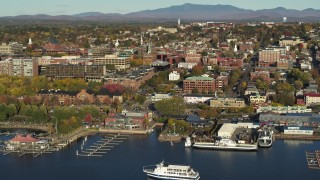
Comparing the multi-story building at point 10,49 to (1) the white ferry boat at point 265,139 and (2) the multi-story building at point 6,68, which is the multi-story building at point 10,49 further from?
(1) the white ferry boat at point 265,139

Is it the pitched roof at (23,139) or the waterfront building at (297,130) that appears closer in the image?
the pitched roof at (23,139)

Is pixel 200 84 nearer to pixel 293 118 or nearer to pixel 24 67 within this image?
pixel 293 118

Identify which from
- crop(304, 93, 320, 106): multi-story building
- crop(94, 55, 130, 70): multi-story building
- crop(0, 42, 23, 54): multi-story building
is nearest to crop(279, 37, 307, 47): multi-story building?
crop(94, 55, 130, 70): multi-story building

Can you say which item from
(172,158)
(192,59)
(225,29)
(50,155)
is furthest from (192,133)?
(225,29)

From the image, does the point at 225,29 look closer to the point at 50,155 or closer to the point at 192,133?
the point at 192,133

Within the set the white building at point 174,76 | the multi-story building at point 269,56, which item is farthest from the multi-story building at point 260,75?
the multi-story building at point 269,56

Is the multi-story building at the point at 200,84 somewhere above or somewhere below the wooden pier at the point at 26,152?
above

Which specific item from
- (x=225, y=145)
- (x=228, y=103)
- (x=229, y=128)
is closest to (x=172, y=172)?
(x=225, y=145)
